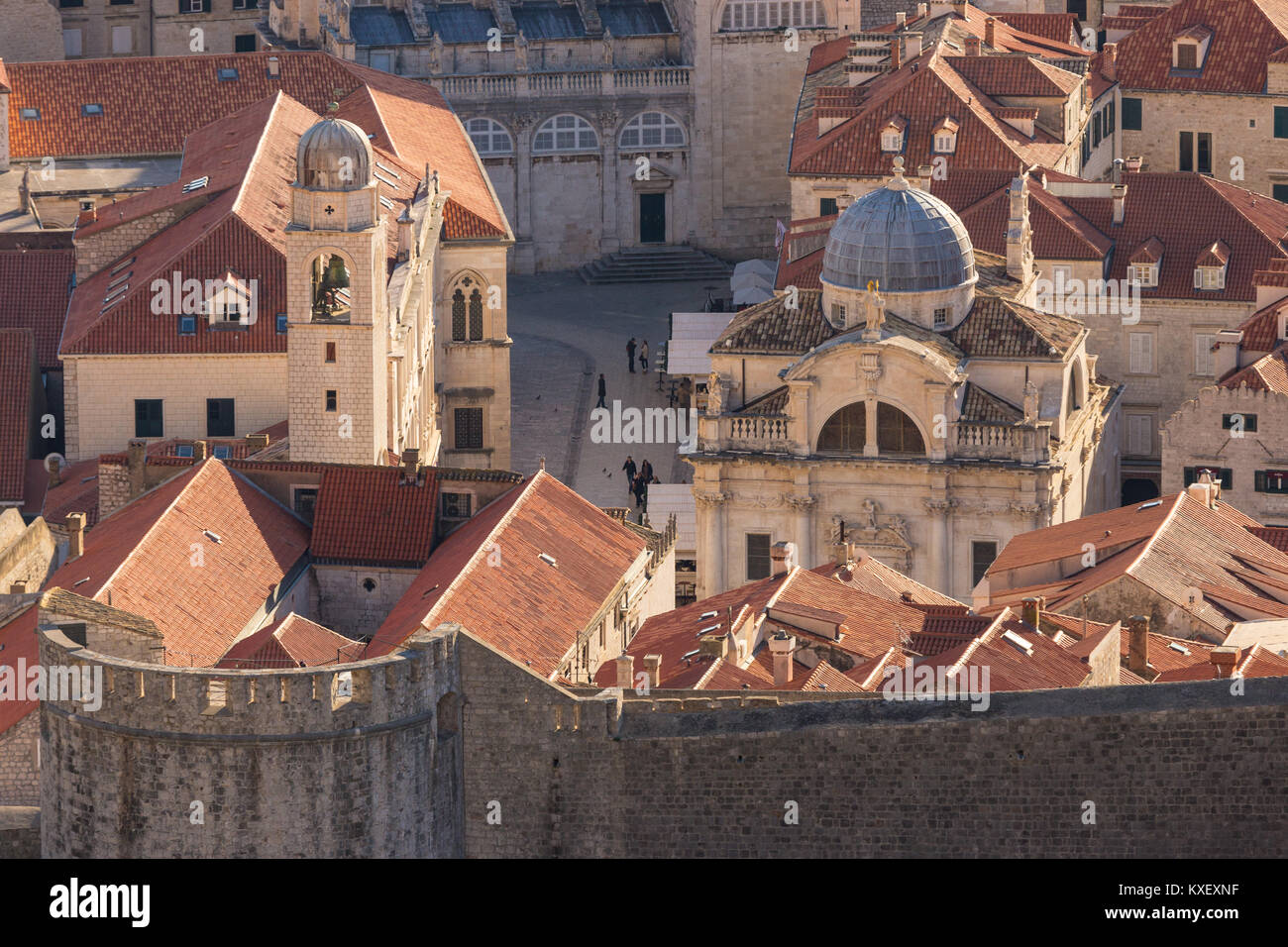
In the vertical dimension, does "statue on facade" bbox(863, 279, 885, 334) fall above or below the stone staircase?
below

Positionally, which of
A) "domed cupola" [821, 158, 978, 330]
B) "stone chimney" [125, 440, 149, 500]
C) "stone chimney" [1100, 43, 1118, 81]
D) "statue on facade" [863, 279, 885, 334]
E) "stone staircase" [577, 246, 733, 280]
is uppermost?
"stone chimney" [1100, 43, 1118, 81]

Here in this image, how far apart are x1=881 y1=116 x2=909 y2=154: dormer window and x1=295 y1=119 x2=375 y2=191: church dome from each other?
3215 cm

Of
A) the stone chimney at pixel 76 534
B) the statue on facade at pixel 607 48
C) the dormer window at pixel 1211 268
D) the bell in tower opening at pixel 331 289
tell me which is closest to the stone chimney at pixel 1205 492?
the dormer window at pixel 1211 268

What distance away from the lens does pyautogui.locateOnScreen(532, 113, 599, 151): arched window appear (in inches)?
6299

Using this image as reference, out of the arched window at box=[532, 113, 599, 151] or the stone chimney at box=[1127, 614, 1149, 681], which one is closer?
the stone chimney at box=[1127, 614, 1149, 681]

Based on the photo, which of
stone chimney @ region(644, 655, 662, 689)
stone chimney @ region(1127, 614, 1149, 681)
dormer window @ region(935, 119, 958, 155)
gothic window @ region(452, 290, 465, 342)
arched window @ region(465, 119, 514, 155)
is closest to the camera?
stone chimney @ region(644, 655, 662, 689)

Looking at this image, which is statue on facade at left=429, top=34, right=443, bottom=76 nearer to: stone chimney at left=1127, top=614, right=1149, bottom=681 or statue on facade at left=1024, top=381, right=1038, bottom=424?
statue on facade at left=1024, top=381, right=1038, bottom=424

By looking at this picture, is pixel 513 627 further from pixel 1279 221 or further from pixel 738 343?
pixel 1279 221

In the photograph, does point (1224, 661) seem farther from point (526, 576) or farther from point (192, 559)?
point (192, 559)

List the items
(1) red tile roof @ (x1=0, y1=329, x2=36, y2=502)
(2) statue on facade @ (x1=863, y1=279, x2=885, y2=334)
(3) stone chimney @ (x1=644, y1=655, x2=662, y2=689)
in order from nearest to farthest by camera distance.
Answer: (3) stone chimney @ (x1=644, y1=655, x2=662, y2=689), (2) statue on facade @ (x1=863, y1=279, x2=885, y2=334), (1) red tile roof @ (x1=0, y1=329, x2=36, y2=502)

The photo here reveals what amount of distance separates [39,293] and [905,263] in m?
29.0

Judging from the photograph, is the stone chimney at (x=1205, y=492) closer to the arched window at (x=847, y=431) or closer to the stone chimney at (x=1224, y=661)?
the arched window at (x=847, y=431)

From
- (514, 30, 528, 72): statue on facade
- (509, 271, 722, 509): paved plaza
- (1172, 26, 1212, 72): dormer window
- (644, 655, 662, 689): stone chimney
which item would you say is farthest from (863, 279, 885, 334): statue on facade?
(514, 30, 528, 72): statue on facade
